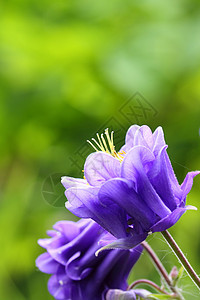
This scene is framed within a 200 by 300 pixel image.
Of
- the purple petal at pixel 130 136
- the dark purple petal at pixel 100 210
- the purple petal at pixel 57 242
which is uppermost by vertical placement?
the purple petal at pixel 130 136

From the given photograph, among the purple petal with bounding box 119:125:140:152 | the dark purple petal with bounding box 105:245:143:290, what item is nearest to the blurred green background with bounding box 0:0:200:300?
the dark purple petal with bounding box 105:245:143:290

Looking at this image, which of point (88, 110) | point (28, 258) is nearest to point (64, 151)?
point (88, 110)

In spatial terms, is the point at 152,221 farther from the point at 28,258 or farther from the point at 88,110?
the point at 28,258

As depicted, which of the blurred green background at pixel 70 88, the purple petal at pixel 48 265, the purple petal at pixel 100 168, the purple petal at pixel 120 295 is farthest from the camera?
the blurred green background at pixel 70 88

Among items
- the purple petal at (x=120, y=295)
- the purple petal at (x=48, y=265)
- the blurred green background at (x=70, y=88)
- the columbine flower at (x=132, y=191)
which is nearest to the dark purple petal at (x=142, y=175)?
the columbine flower at (x=132, y=191)

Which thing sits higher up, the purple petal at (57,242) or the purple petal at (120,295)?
the purple petal at (57,242)

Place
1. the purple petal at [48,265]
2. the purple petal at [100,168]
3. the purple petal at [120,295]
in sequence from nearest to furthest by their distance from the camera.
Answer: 1. the purple petal at [100,168]
2. the purple petal at [120,295]
3. the purple petal at [48,265]

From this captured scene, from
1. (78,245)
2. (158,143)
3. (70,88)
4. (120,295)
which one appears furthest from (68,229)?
(70,88)

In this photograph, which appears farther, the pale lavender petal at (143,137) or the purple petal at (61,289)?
the purple petal at (61,289)

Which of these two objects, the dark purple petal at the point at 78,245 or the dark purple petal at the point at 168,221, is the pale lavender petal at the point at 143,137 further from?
the dark purple petal at the point at 78,245

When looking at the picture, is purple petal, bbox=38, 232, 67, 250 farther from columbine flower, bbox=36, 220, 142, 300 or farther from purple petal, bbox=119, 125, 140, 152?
purple petal, bbox=119, 125, 140, 152
